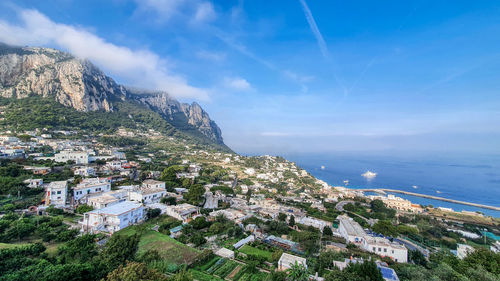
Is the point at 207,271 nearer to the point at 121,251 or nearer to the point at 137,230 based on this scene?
the point at 121,251

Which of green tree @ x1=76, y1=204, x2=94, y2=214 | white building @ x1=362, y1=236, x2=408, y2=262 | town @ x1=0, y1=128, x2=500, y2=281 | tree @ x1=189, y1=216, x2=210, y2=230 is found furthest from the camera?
tree @ x1=189, y1=216, x2=210, y2=230

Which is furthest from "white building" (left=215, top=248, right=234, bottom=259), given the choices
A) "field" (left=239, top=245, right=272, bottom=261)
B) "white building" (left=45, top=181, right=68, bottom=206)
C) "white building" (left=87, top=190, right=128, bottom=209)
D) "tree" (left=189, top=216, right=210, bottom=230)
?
"white building" (left=45, top=181, right=68, bottom=206)

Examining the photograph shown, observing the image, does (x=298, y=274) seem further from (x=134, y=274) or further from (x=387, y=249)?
(x=387, y=249)

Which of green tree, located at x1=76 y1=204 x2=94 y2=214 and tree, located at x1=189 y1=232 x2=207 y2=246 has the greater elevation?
green tree, located at x1=76 y1=204 x2=94 y2=214

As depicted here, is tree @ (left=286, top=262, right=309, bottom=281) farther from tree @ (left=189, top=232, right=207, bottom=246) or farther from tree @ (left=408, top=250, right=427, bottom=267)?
tree @ (left=408, top=250, right=427, bottom=267)

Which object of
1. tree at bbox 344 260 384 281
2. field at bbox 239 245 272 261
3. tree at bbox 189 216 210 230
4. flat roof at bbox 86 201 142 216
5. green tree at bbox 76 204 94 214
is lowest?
field at bbox 239 245 272 261

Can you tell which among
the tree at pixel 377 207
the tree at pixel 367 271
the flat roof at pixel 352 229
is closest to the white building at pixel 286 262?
the tree at pixel 367 271
